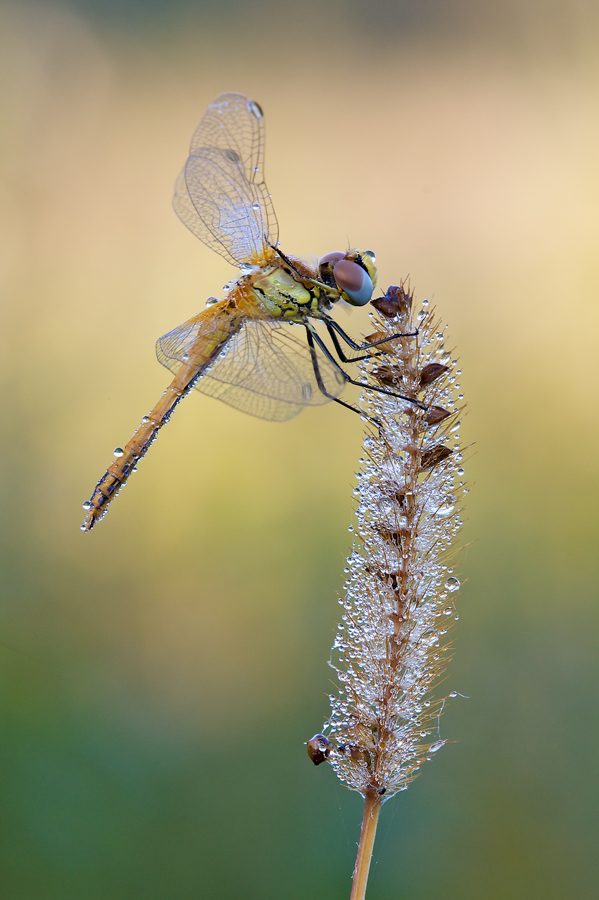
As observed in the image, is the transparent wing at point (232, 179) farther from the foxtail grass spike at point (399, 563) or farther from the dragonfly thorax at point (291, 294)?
the foxtail grass spike at point (399, 563)

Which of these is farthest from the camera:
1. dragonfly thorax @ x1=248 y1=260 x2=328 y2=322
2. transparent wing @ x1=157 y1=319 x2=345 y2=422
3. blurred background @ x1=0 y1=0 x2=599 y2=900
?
blurred background @ x1=0 y1=0 x2=599 y2=900

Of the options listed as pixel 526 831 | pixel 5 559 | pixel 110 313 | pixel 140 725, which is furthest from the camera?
pixel 110 313

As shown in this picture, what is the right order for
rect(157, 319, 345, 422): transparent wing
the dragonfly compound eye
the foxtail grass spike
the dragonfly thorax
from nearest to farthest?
the foxtail grass spike < rect(157, 319, 345, 422): transparent wing < the dragonfly compound eye < the dragonfly thorax

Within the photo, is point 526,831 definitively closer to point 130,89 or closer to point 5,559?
point 5,559

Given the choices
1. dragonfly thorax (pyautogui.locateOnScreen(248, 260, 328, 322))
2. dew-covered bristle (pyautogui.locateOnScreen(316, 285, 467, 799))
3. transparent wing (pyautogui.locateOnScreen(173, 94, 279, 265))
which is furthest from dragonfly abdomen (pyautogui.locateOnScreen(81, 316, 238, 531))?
dew-covered bristle (pyautogui.locateOnScreen(316, 285, 467, 799))

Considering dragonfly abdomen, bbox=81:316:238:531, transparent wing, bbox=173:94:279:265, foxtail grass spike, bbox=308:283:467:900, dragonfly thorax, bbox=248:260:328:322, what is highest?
transparent wing, bbox=173:94:279:265

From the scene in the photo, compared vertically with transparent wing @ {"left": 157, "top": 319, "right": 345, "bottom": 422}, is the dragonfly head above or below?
above

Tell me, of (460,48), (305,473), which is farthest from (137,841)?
(460,48)

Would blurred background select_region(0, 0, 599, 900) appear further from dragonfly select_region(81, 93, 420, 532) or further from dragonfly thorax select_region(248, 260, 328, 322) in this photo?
dragonfly thorax select_region(248, 260, 328, 322)
